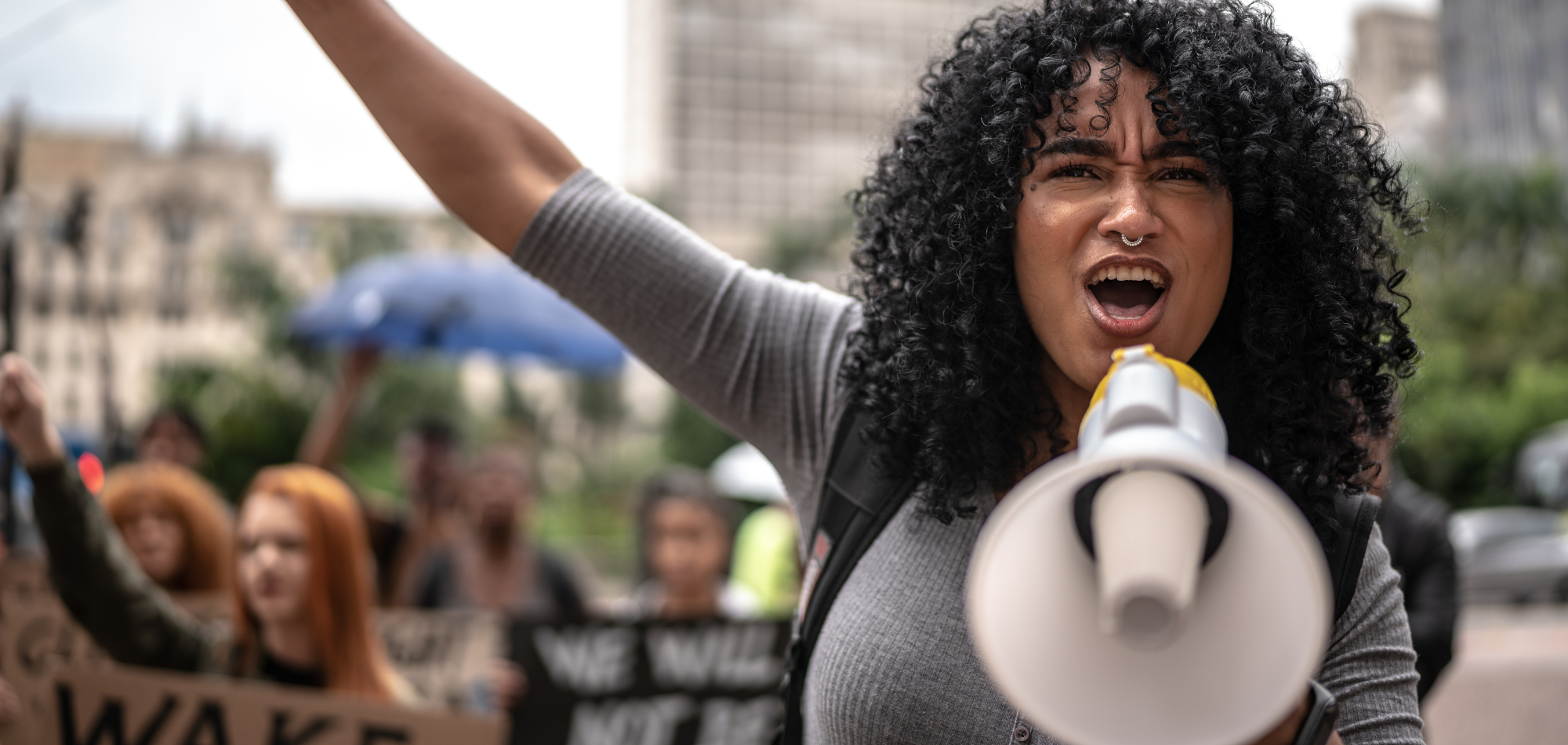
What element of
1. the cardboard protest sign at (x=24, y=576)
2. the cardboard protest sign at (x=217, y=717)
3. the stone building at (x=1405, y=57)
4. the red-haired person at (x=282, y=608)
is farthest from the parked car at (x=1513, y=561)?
the cardboard protest sign at (x=24, y=576)

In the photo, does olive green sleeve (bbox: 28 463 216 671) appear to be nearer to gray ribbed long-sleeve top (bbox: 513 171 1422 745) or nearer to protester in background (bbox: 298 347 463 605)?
gray ribbed long-sleeve top (bbox: 513 171 1422 745)

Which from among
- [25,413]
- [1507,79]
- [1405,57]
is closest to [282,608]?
[25,413]

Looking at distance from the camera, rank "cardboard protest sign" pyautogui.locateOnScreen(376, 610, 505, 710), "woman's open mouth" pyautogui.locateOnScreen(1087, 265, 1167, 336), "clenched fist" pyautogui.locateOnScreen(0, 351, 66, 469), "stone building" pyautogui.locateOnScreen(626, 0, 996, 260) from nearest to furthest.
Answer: "woman's open mouth" pyautogui.locateOnScreen(1087, 265, 1167, 336) → "clenched fist" pyautogui.locateOnScreen(0, 351, 66, 469) → "cardboard protest sign" pyautogui.locateOnScreen(376, 610, 505, 710) → "stone building" pyautogui.locateOnScreen(626, 0, 996, 260)

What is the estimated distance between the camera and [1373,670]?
1149 mm

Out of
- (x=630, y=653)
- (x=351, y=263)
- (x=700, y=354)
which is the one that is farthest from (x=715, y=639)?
(x=351, y=263)

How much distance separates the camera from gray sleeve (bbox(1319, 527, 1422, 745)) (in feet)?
3.73

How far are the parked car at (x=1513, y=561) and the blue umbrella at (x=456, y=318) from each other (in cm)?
1139

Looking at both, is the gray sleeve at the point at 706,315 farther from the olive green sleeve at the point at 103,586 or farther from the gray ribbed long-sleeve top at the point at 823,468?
the olive green sleeve at the point at 103,586

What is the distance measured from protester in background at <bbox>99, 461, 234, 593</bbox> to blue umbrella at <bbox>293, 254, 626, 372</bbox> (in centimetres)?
240

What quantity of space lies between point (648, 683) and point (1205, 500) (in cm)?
317

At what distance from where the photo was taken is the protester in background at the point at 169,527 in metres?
3.60

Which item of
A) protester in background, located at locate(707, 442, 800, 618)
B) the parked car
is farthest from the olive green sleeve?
the parked car

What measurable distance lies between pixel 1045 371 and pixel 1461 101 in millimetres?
33671

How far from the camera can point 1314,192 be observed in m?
1.19
